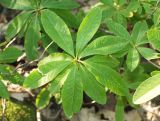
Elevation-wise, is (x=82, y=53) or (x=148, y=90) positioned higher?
(x=82, y=53)

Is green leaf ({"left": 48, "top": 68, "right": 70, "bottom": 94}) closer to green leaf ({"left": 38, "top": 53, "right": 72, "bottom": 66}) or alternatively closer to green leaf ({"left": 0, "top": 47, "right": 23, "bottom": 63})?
green leaf ({"left": 38, "top": 53, "right": 72, "bottom": 66})

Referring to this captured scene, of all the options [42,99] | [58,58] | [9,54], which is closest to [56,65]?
[58,58]

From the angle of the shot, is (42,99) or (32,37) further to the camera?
(42,99)

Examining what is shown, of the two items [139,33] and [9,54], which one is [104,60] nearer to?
[139,33]

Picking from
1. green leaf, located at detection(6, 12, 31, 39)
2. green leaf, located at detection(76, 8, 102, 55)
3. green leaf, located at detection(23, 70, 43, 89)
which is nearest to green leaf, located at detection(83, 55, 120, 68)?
green leaf, located at detection(76, 8, 102, 55)

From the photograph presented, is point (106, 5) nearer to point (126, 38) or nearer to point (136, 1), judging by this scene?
point (136, 1)

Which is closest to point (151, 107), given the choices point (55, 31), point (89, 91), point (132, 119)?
point (132, 119)
